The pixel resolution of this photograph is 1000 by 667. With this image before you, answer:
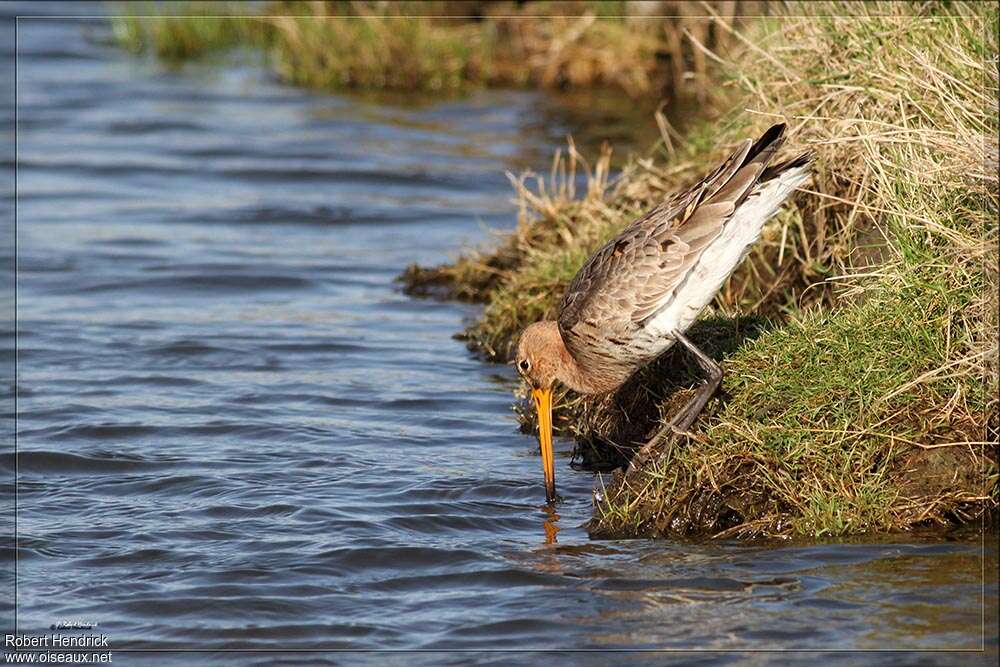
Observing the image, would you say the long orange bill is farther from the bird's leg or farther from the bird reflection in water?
the bird's leg

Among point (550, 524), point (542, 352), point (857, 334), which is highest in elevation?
point (857, 334)

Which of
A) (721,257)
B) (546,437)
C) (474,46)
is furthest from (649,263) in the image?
(474,46)

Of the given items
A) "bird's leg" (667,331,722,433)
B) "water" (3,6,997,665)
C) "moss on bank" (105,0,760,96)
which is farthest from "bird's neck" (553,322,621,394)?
"moss on bank" (105,0,760,96)

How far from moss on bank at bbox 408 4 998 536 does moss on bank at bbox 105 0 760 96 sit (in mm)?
7326

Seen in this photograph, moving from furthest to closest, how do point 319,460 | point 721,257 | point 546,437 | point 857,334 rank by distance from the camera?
point 319,460 → point 546,437 → point 721,257 → point 857,334

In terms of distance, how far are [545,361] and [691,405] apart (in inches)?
31.5

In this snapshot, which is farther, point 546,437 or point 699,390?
point 546,437

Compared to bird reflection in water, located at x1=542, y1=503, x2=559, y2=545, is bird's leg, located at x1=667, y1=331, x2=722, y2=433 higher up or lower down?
higher up

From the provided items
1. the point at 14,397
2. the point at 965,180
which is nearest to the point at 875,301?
the point at 965,180

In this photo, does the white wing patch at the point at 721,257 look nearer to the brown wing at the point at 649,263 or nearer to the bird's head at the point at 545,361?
the brown wing at the point at 649,263

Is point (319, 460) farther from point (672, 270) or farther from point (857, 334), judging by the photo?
point (857, 334)

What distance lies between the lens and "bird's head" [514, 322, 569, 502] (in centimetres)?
657

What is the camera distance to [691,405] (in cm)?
610

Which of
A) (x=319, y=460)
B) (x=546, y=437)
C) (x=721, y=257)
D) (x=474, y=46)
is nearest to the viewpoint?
(x=721, y=257)
